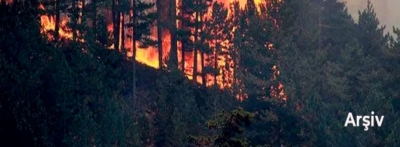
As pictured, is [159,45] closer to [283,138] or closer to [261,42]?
[261,42]

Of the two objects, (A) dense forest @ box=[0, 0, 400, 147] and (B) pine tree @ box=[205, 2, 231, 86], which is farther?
(B) pine tree @ box=[205, 2, 231, 86]

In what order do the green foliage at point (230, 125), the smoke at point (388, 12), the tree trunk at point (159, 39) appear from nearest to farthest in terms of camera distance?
the green foliage at point (230, 125) → the tree trunk at point (159, 39) → the smoke at point (388, 12)

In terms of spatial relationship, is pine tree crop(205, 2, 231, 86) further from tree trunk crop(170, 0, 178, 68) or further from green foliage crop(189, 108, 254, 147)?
green foliage crop(189, 108, 254, 147)

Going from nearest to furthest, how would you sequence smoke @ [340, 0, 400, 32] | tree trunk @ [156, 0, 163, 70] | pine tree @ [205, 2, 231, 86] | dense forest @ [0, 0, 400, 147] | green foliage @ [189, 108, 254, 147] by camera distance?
green foliage @ [189, 108, 254, 147] → dense forest @ [0, 0, 400, 147] → tree trunk @ [156, 0, 163, 70] → pine tree @ [205, 2, 231, 86] → smoke @ [340, 0, 400, 32]

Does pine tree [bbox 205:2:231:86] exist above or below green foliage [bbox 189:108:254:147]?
above

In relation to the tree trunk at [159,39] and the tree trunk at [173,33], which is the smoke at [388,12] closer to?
the tree trunk at [173,33]

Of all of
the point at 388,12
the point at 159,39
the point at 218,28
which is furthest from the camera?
the point at 388,12

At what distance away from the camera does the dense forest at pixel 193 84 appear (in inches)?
893

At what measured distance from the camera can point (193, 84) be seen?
4597cm

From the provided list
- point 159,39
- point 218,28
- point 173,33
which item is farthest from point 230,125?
point 173,33

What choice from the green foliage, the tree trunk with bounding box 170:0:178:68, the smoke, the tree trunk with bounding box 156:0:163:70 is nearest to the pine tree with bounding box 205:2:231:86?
the tree trunk with bounding box 170:0:178:68

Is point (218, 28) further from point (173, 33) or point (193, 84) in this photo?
point (193, 84)

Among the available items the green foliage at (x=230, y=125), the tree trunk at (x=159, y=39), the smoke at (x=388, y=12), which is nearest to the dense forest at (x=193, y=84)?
the green foliage at (x=230, y=125)

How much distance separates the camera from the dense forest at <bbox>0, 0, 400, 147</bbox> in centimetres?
2267
